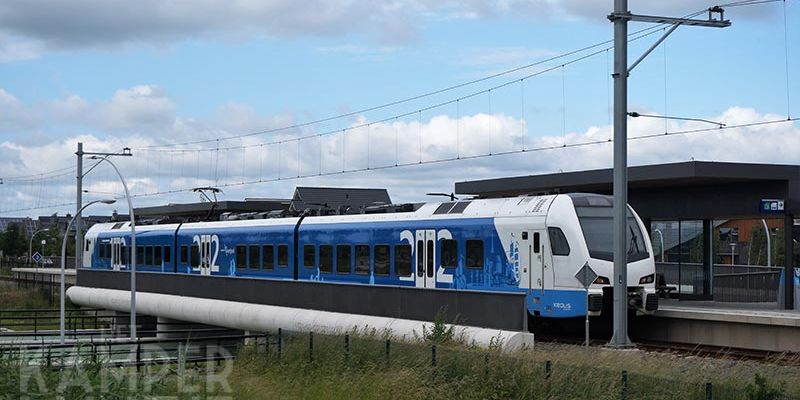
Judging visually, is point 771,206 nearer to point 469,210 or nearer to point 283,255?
point 469,210

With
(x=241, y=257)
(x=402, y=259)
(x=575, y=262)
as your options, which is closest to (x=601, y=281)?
(x=575, y=262)

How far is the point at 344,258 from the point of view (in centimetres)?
3203

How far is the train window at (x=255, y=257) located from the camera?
122ft

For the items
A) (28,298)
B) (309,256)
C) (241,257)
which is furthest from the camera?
(28,298)

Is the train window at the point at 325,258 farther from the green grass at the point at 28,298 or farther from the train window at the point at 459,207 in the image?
the green grass at the point at 28,298

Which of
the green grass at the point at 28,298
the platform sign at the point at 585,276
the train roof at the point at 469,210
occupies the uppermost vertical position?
the train roof at the point at 469,210

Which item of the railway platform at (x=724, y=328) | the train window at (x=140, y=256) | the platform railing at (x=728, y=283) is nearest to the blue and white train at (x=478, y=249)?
the railway platform at (x=724, y=328)

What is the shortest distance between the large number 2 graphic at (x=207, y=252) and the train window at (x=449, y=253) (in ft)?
46.3

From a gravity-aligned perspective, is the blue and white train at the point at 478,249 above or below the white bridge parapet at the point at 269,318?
above

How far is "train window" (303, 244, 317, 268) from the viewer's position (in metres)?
33.6

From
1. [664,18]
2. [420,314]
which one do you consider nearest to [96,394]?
[420,314]

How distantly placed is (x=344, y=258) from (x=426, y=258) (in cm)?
411

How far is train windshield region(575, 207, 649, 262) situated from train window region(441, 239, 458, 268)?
3.51 m

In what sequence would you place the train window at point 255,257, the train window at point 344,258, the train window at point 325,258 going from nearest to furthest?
the train window at point 344,258 < the train window at point 325,258 < the train window at point 255,257
